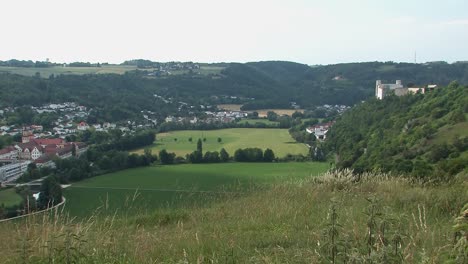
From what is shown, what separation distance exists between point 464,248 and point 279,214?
338 cm

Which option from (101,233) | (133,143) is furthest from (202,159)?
(101,233)

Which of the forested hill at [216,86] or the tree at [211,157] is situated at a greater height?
the forested hill at [216,86]

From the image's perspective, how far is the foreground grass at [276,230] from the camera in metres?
3.46

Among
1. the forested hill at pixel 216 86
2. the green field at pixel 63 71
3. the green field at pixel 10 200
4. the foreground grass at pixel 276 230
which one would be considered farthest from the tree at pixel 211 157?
the green field at pixel 63 71

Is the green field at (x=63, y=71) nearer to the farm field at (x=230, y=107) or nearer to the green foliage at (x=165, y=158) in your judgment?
the farm field at (x=230, y=107)

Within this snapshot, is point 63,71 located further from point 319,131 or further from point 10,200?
point 10,200

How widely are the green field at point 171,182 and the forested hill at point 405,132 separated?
3.97 metres

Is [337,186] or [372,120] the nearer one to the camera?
[337,186]

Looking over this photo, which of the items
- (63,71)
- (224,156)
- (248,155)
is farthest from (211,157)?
(63,71)

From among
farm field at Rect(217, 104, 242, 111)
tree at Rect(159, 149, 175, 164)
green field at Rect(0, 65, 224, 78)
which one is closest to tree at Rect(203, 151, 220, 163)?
tree at Rect(159, 149, 175, 164)

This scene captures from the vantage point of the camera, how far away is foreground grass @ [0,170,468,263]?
3.46 meters

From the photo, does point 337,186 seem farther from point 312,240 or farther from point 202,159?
point 202,159

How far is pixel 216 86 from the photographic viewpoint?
114312 mm

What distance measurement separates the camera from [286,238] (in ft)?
15.2
